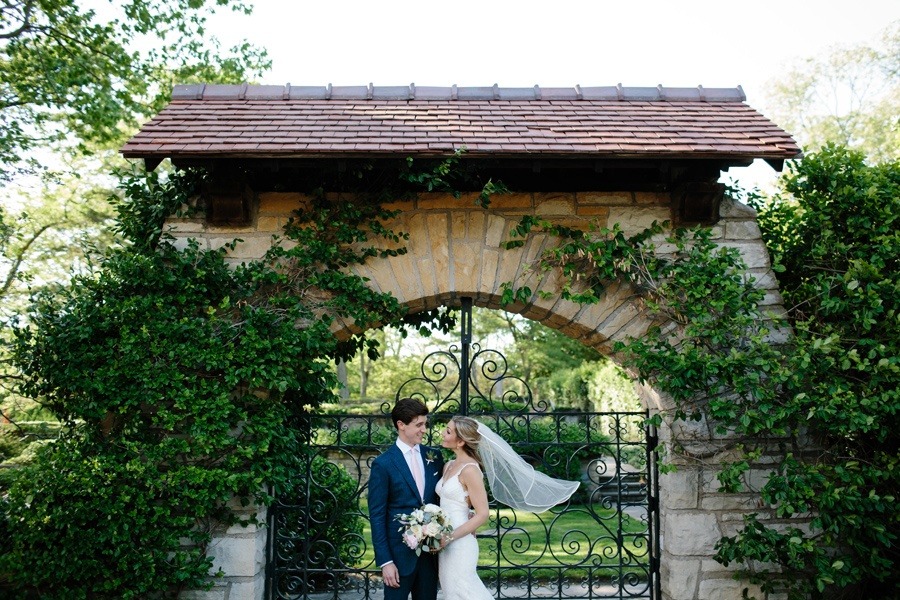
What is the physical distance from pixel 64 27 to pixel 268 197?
585 centimetres

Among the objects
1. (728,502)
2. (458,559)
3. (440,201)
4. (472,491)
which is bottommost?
(458,559)

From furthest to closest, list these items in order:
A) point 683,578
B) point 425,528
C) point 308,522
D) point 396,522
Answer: point 308,522
point 683,578
point 396,522
point 425,528

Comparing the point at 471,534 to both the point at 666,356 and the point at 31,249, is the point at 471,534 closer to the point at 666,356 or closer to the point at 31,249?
the point at 666,356

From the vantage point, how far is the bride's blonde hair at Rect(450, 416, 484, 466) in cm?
417

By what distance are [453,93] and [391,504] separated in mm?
3160

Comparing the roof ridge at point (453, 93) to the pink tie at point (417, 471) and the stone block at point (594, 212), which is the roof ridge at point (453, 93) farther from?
the pink tie at point (417, 471)

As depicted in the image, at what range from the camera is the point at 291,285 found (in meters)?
4.73

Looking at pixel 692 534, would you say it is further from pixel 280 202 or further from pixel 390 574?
pixel 280 202

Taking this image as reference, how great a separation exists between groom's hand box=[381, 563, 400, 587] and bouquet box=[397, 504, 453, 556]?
0.51 ft

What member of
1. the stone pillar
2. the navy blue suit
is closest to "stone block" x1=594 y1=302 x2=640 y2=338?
the navy blue suit

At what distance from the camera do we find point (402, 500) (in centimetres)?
398

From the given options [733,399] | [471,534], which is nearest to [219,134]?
[471,534]

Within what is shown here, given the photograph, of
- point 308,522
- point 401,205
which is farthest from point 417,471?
point 401,205

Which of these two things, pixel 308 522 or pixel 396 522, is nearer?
pixel 396 522
